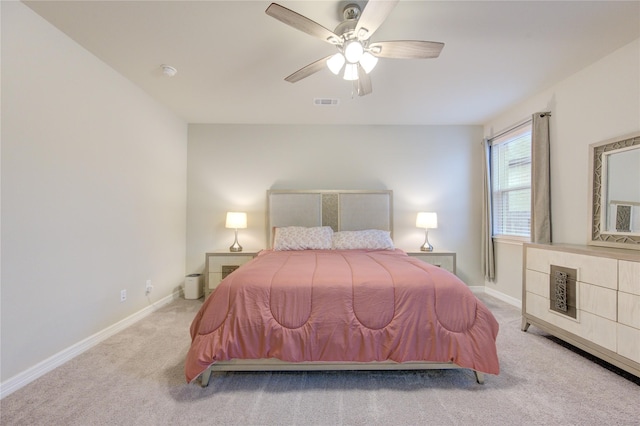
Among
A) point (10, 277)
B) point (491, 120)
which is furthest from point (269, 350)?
point (491, 120)

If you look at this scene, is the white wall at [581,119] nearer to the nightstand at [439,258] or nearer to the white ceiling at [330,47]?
the white ceiling at [330,47]

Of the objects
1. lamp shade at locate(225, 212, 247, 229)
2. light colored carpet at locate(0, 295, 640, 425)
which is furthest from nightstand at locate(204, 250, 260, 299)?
light colored carpet at locate(0, 295, 640, 425)

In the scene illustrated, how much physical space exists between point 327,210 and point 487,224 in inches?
87.0

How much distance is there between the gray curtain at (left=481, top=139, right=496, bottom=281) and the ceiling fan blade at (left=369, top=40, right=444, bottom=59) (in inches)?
98.3

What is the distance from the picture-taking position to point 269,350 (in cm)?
169

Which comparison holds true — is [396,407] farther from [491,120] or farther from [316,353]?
[491,120]

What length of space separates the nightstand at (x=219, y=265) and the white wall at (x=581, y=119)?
3.52 meters

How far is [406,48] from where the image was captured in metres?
1.78

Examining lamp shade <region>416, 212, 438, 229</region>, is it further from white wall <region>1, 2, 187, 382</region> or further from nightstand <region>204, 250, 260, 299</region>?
white wall <region>1, 2, 187, 382</region>

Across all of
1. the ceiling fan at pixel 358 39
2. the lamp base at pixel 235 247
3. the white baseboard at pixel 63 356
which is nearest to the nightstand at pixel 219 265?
the lamp base at pixel 235 247

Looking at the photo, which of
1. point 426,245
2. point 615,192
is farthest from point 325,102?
point 615,192

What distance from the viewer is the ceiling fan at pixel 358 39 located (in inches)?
58.9

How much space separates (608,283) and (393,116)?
2746 mm

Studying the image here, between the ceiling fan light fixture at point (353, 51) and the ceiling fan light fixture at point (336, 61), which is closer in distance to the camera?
the ceiling fan light fixture at point (353, 51)
